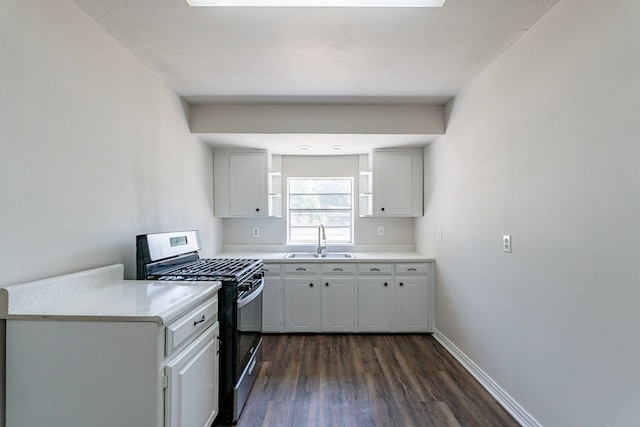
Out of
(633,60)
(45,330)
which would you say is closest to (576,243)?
(633,60)

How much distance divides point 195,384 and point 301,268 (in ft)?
5.85

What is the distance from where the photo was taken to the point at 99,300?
1365 millimetres

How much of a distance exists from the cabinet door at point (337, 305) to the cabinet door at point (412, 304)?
487mm

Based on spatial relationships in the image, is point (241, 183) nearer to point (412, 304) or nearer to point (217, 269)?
point (217, 269)

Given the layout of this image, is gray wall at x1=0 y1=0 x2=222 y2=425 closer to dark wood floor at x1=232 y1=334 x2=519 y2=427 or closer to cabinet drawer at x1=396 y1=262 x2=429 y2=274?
dark wood floor at x1=232 y1=334 x2=519 y2=427

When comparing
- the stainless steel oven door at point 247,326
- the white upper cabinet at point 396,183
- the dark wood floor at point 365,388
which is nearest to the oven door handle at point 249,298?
the stainless steel oven door at point 247,326

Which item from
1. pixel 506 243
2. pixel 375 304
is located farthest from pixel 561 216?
pixel 375 304

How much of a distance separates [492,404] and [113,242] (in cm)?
266

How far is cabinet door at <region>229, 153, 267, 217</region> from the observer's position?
3498 mm

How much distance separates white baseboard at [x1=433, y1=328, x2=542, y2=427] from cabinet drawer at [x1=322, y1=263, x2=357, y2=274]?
3.64 ft

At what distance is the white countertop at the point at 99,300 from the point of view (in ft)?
3.78

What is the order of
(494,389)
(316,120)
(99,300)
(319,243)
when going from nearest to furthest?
1. (99,300)
2. (494,389)
3. (316,120)
4. (319,243)

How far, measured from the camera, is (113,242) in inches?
71.4

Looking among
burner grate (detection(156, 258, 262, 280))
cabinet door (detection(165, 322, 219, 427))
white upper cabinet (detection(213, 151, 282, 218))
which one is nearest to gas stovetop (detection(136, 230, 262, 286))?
burner grate (detection(156, 258, 262, 280))
